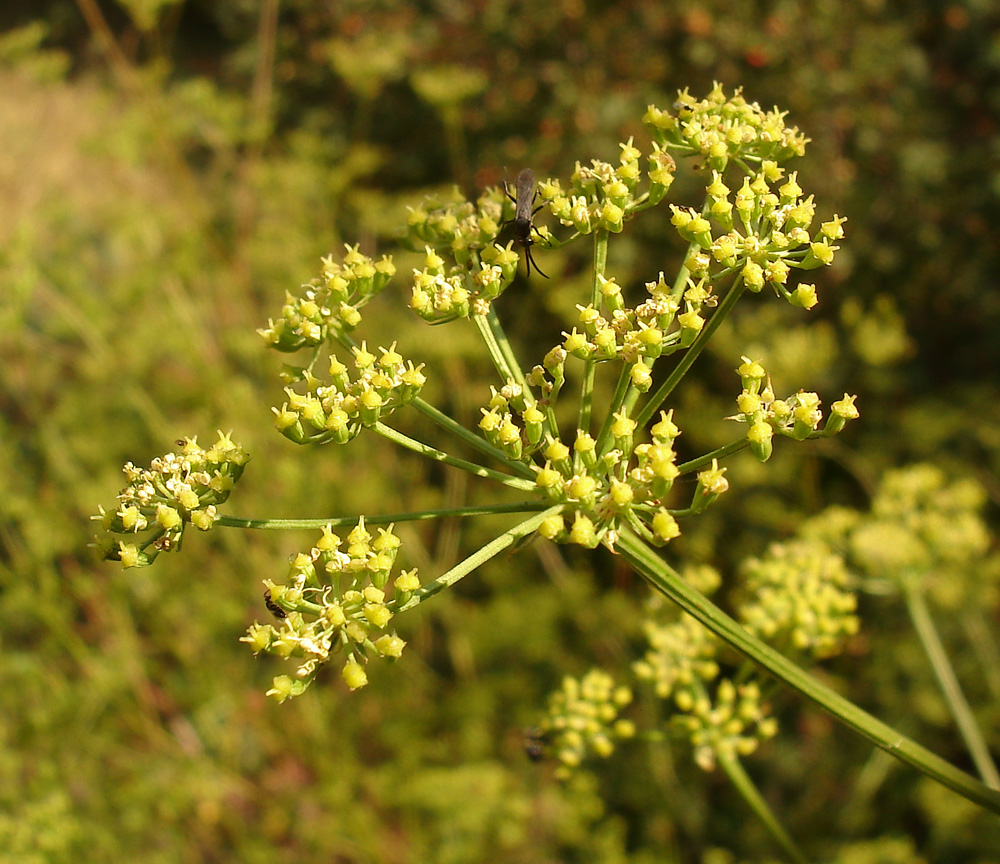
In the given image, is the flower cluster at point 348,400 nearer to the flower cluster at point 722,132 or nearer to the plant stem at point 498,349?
the plant stem at point 498,349

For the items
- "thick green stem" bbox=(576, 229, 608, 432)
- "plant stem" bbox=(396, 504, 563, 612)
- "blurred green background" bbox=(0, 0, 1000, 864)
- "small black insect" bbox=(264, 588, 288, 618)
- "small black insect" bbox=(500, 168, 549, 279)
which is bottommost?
"blurred green background" bbox=(0, 0, 1000, 864)

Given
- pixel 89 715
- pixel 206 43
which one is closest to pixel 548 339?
pixel 89 715

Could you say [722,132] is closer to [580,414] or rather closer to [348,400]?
[580,414]

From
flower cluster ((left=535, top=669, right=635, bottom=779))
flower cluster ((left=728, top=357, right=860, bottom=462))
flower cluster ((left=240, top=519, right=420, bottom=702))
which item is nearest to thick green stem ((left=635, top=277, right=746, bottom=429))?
flower cluster ((left=728, top=357, right=860, bottom=462))

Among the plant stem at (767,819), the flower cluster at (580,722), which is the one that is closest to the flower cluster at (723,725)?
the plant stem at (767,819)

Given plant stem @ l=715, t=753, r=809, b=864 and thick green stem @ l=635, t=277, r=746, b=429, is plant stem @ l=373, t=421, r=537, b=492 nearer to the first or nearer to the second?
thick green stem @ l=635, t=277, r=746, b=429

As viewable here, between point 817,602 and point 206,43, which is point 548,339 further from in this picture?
point 206,43

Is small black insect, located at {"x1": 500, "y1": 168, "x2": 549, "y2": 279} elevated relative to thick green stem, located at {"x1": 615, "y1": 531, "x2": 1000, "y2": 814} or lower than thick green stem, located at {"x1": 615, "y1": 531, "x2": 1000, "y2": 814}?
elevated
